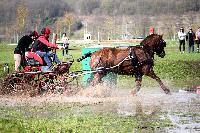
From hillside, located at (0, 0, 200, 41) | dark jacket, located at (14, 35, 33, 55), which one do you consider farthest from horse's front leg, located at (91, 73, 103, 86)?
hillside, located at (0, 0, 200, 41)

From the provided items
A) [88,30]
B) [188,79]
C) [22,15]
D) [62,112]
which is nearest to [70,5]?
[88,30]

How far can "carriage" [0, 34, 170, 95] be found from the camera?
55.7 ft

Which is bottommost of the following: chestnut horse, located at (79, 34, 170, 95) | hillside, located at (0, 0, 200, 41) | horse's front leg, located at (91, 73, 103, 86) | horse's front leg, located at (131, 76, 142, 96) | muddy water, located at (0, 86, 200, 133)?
muddy water, located at (0, 86, 200, 133)

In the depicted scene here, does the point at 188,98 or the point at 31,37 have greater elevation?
the point at 31,37

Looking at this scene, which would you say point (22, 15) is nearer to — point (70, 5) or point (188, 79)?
point (70, 5)

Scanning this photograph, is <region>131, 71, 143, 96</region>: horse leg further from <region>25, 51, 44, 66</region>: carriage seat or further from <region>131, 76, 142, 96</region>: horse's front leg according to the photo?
<region>25, 51, 44, 66</region>: carriage seat

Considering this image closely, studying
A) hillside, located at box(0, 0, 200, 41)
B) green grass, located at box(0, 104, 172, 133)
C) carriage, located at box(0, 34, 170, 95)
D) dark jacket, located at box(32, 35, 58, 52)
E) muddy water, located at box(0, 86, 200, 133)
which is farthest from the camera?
hillside, located at box(0, 0, 200, 41)

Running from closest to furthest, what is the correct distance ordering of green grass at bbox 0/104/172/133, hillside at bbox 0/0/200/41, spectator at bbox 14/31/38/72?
1. green grass at bbox 0/104/172/133
2. spectator at bbox 14/31/38/72
3. hillside at bbox 0/0/200/41

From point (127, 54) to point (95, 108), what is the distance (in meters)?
3.55

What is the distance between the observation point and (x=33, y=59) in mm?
17703

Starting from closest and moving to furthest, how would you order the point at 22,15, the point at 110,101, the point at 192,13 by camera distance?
the point at 110,101, the point at 22,15, the point at 192,13

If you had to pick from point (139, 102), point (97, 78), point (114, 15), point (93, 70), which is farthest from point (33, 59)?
point (114, 15)

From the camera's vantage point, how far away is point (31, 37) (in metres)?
18.4

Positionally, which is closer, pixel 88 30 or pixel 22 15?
pixel 22 15
